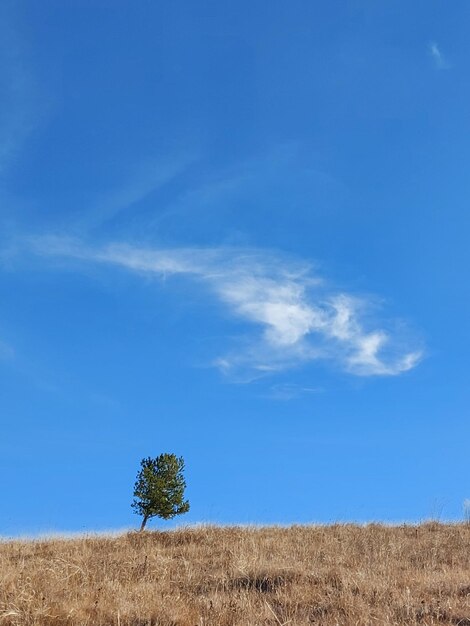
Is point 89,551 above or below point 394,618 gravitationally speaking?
above

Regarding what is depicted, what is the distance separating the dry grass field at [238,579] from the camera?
812 centimetres

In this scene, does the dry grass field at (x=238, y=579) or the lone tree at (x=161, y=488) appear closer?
the dry grass field at (x=238, y=579)

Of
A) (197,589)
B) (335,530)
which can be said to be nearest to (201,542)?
(335,530)

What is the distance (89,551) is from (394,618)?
27.6 feet

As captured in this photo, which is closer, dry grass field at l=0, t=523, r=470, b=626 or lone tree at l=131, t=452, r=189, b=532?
dry grass field at l=0, t=523, r=470, b=626

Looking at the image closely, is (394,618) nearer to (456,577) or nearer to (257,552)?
(456,577)

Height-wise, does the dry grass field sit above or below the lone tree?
below

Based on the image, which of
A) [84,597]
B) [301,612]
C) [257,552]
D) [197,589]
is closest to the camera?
[301,612]

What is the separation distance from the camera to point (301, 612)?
8414 millimetres

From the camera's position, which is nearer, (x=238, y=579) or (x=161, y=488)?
(x=238, y=579)

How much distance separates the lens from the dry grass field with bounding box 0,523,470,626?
812 centimetres

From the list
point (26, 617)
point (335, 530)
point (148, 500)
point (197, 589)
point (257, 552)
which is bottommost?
point (26, 617)

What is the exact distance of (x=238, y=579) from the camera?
10.7 m

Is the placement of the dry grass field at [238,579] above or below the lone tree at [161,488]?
below
